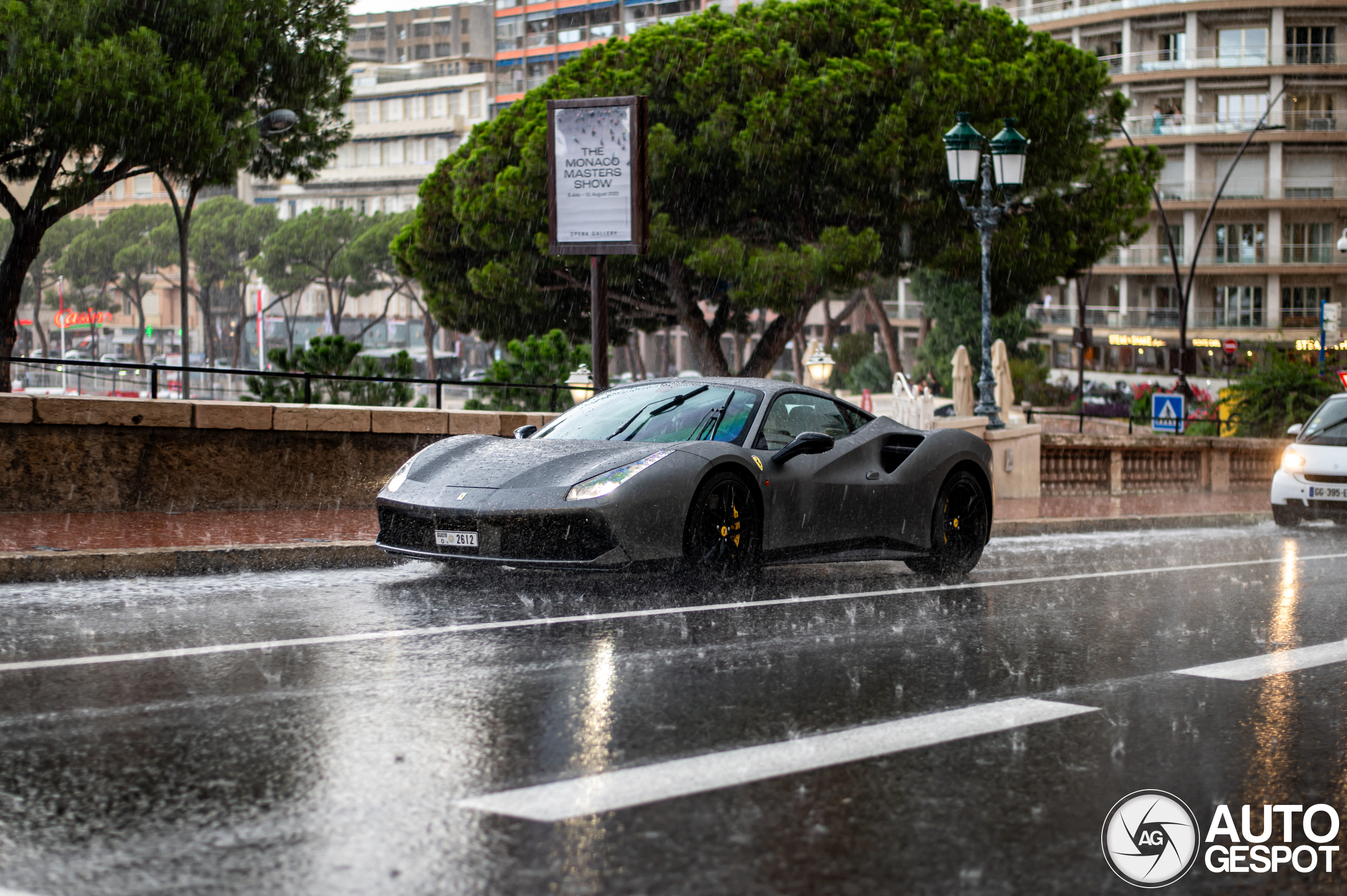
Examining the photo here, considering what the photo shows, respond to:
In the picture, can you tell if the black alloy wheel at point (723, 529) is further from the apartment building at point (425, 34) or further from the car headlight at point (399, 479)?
the apartment building at point (425, 34)

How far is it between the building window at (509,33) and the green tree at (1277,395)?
8701cm

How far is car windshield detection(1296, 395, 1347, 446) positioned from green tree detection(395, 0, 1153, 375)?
16563 mm

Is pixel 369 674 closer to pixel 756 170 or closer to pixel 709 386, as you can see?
pixel 709 386

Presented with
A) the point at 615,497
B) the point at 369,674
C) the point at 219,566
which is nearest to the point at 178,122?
the point at 219,566

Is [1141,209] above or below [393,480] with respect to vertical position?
above

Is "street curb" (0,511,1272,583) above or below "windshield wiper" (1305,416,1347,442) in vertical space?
below

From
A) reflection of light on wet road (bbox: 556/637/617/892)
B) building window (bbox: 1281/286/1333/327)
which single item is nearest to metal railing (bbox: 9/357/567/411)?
reflection of light on wet road (bbox: 556/637/617/892)

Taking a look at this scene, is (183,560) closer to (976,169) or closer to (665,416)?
(665,416)

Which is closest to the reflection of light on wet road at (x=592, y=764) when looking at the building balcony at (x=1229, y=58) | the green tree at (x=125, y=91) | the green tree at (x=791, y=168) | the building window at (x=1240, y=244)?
the green tree at (x=125, y=91)

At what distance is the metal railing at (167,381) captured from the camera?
41.7 feet

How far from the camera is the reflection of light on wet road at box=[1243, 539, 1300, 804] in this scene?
4652 mm

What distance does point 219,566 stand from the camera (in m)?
9.46

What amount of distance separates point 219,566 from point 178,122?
1852cm

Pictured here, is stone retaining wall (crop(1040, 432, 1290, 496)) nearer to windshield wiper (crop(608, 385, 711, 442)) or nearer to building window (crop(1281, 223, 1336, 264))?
windshield wiper (crop(608, 385, 711, 442))
